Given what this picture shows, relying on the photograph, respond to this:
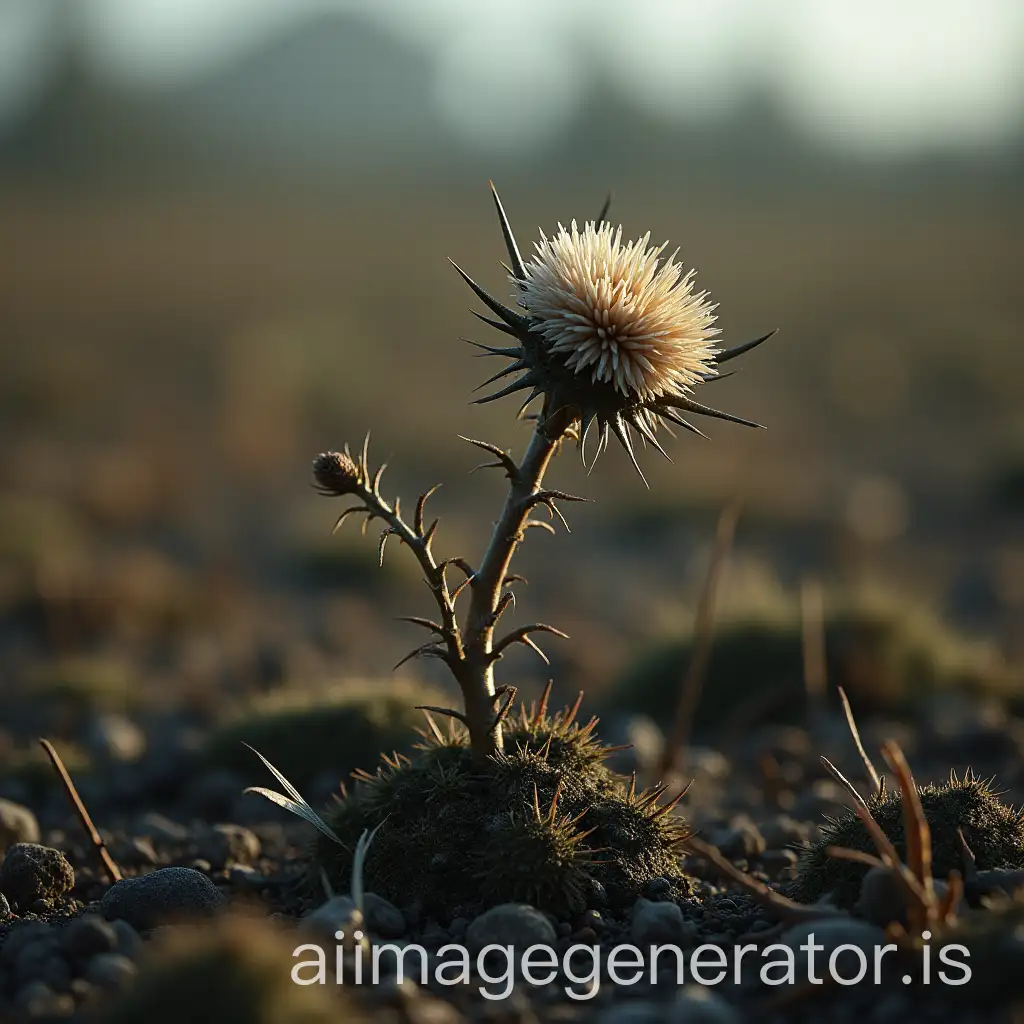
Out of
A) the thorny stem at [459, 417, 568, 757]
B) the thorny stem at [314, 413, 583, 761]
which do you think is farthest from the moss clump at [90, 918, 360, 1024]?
the thorny stem at [459, 417, 568, 757]

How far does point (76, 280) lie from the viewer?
42.0 m

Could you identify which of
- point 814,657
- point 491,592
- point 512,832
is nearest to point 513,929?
point 512,832

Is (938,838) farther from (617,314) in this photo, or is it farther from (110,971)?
(110,971)

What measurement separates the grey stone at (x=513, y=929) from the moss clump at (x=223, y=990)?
3.13 feet

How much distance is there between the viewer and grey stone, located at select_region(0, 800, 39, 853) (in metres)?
5.27

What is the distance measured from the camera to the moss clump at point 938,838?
4.00m

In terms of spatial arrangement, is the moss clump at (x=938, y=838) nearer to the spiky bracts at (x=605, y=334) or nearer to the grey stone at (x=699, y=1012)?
the grey stone at (x=699, y=1012)

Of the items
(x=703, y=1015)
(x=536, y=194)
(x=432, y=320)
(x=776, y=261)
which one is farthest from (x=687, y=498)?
(x=536, y=194)

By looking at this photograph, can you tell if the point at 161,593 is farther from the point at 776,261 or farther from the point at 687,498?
the point at 776,261

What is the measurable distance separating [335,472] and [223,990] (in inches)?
61.1

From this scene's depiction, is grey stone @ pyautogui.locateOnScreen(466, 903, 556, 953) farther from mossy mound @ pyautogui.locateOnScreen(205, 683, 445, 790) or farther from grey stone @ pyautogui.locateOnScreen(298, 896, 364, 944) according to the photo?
mossy mound @ pyautogui.locateOnScreen(205, 683, 445, 790)

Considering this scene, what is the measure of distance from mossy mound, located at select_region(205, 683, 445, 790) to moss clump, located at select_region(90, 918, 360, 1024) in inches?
136

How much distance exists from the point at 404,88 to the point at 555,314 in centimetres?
20309

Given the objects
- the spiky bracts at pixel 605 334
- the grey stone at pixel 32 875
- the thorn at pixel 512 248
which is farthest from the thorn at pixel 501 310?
the grey stone at pixel 32 875
